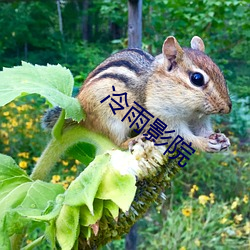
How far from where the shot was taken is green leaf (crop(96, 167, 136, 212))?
1.61ft

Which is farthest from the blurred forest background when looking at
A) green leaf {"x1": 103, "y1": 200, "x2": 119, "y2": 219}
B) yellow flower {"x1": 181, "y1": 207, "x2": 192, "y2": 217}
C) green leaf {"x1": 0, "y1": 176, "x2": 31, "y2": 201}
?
green leaf {"x1": 103, "y1": 200, "x2": 119, "y2": 219}

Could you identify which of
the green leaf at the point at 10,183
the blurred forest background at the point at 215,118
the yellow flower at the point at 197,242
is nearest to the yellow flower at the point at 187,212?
the blurred forest background at the point at 215,118

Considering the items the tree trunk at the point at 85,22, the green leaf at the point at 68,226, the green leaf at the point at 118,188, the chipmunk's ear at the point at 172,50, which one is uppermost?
the chipmunk's ear at the point at 172,50

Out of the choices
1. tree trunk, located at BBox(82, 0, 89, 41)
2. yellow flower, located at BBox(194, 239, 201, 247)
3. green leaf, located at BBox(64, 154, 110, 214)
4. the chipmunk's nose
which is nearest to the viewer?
green leaf, located at BBox(64, 154, 110, 214)

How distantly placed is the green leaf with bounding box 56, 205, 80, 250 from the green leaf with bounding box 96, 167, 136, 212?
0.11ft

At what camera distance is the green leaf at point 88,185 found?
0.49 metres

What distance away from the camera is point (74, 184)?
0.51m

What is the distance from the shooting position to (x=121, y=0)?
2523 mm

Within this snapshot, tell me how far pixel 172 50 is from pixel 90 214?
412 mm

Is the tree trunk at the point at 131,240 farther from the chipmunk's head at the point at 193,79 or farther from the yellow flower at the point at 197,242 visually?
the chipmunk's head at the point at 193,79

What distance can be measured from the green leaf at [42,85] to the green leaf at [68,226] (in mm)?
152

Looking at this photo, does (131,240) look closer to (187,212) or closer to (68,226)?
(187,212)

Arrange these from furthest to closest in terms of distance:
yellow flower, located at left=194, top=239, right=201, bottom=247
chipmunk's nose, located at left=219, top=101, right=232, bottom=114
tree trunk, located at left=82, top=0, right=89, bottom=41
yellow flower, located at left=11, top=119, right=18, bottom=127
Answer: tree trunk, located at left=82, top=0, right=89, bottom=41 → yellow flower, located at left=11, top=119, right=18, bottom=127 → yellow flower, located at left=194, top=239, right=201, bottom=247 → chipmunk's nose, located at left=219, top=101, right=232, bottom=114

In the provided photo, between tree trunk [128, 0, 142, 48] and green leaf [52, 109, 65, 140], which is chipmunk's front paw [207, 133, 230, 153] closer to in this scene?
green leaf [52, 109, 65, 140]
